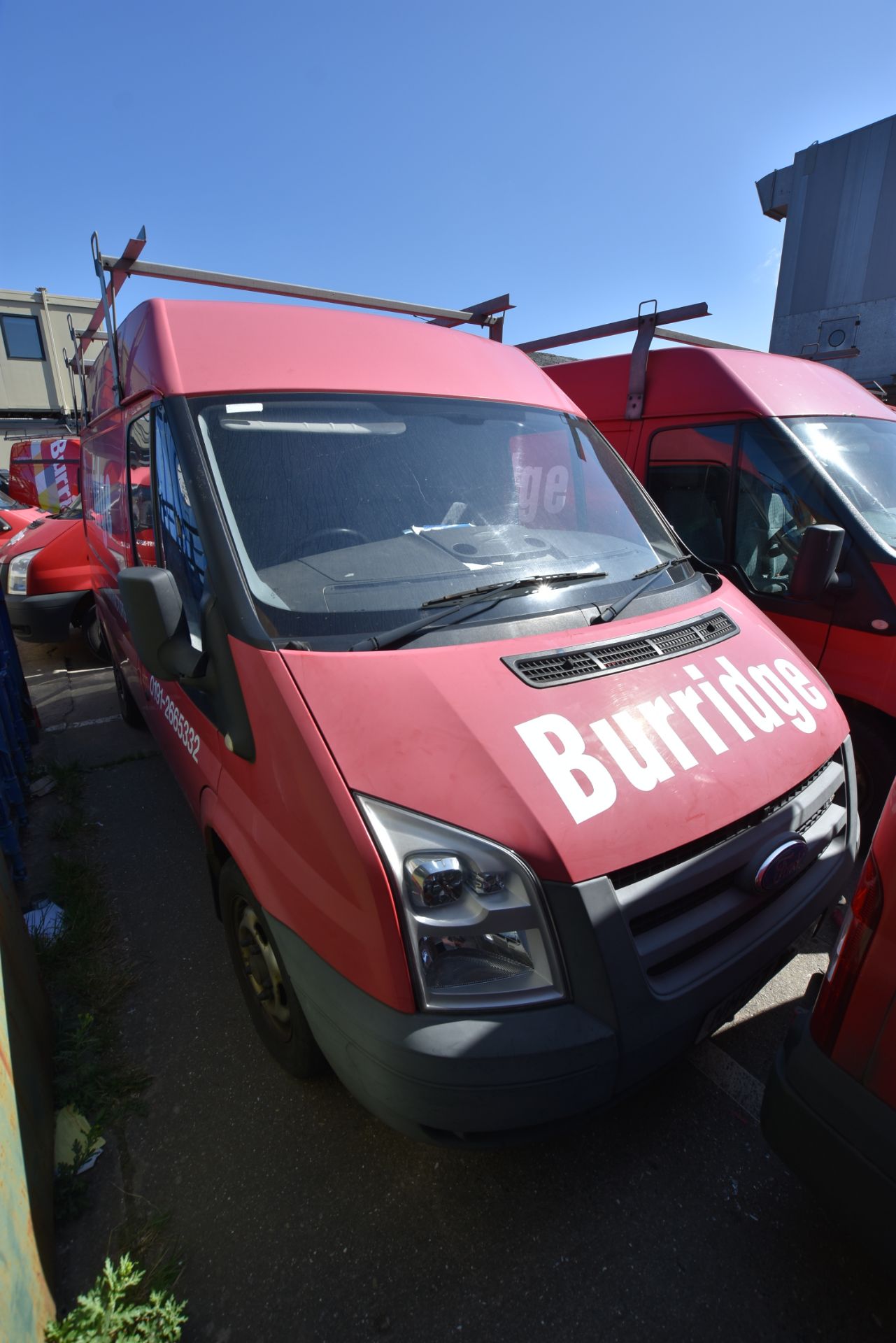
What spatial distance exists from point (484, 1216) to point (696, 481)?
3.81m

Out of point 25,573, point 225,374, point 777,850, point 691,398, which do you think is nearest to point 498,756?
point 777,850

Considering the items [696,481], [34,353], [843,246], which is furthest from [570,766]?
[34,353]

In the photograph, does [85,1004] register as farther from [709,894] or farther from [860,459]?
[860,459]

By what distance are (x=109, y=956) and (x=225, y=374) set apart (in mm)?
2456

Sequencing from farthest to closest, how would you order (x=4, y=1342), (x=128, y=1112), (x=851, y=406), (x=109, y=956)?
(x=851, y=406), (x=109, y=956), (x=128, y=1112), (x=4, y=1342)

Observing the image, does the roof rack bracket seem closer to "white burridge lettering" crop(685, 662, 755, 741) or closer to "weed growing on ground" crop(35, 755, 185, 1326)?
"white burridge lettering" crop(685, 662, 755, 741)

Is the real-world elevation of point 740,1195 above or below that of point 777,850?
below

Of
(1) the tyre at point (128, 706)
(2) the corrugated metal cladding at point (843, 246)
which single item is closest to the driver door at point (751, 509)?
(1) the tyre at point (128, 706)

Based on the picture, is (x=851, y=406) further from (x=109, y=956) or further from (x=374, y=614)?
(x=109, y=956)

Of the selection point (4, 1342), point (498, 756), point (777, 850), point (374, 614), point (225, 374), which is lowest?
point (4, 1342)

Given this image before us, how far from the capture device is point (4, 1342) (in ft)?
4.18

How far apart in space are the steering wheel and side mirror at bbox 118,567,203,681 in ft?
1.15

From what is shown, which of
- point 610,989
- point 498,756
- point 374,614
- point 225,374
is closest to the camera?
point 610,989

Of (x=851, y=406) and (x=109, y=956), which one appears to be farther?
(x=851, y=406)
